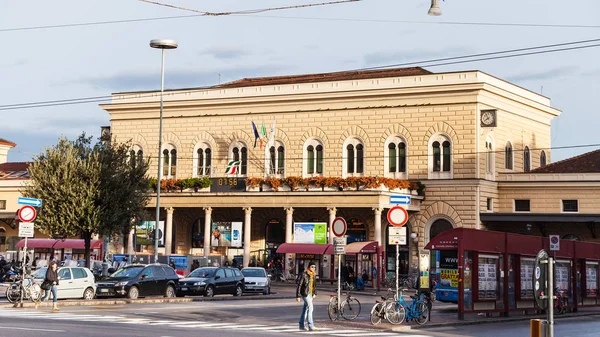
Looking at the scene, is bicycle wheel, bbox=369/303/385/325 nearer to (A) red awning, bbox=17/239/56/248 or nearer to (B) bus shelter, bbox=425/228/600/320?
(B) bus shelter, bbox=425/228/600/320

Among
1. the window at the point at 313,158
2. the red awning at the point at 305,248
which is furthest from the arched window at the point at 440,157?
the red awning at the point at 305,248

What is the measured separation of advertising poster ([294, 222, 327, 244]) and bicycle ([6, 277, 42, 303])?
27319 millimetres

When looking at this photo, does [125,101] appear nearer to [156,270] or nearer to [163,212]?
[163,212]

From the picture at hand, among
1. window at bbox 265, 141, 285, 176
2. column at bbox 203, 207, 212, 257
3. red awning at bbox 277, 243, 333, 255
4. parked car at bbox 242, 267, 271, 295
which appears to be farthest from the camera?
window at bbox 265, 141, 285, 176

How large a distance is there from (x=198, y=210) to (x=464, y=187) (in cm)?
1952

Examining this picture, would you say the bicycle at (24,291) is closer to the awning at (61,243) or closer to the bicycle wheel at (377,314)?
the bicycle wheel at (377,314)

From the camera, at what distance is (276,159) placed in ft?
215

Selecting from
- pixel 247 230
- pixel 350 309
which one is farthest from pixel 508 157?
pixel 350 309

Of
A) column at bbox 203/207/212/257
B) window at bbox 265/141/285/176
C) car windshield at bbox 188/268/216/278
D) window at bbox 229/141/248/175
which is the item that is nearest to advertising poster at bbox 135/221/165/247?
column at bbox 203/207/212/257

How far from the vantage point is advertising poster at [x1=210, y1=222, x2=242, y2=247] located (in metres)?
64.5

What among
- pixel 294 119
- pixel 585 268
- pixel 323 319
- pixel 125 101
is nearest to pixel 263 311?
pixel 323 319

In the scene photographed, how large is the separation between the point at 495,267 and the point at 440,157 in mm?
28019

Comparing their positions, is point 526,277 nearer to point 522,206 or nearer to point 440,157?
point 440,157

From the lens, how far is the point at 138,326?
81.7ft
